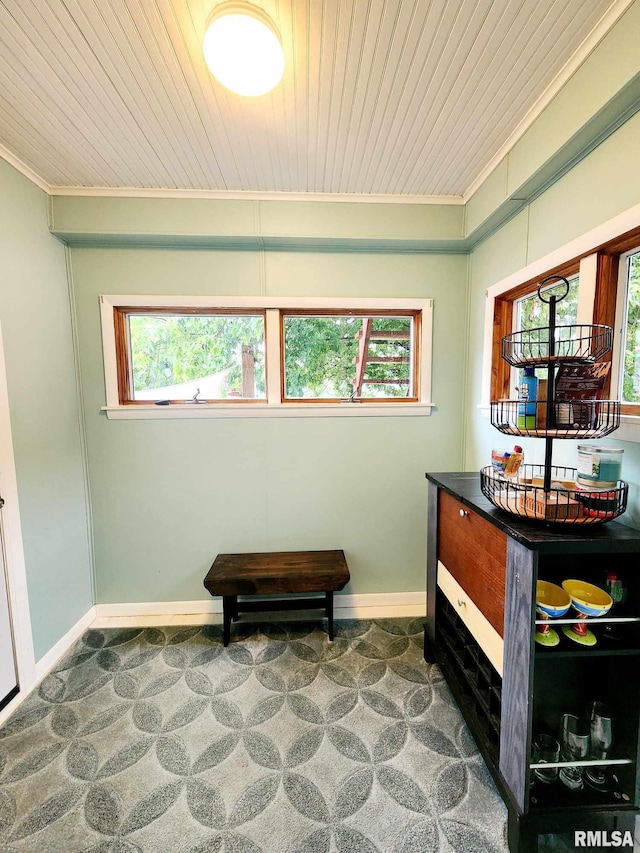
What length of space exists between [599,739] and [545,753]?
185mm

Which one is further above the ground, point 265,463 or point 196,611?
point 265,463

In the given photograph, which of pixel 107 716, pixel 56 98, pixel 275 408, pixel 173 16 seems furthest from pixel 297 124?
pixel 107 716

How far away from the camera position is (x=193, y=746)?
4.56 ft

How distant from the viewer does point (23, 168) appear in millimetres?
1713

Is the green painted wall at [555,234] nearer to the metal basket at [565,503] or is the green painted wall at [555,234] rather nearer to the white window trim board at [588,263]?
the white window trim board at [588,263]

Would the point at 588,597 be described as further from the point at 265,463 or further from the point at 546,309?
the point at 265,463

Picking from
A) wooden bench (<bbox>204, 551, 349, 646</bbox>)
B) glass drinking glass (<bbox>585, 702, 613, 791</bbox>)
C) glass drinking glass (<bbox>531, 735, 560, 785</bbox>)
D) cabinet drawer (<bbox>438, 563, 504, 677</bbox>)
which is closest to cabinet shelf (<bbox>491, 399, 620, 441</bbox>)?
cabinet drawer (<bbox>438, 563, 504, 677</bbox>)

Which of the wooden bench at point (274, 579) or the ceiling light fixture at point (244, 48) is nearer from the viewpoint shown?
the ceiling light fixture at point (244, 48)

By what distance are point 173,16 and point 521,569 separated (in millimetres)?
2075

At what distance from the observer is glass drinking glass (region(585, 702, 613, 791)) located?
1.08m

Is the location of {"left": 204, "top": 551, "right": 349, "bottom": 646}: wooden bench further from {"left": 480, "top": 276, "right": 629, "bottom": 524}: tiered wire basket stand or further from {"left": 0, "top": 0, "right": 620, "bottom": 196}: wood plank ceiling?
{"left": 0, "top": 0, "right": 620, "bottom": 196}: wood plank ceiling

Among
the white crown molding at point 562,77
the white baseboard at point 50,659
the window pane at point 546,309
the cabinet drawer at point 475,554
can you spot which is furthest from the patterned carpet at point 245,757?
the white crown molding at point 562,77

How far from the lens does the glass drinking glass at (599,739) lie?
3.56 feet

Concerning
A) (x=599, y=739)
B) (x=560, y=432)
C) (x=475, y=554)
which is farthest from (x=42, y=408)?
(x=599, y=739)
